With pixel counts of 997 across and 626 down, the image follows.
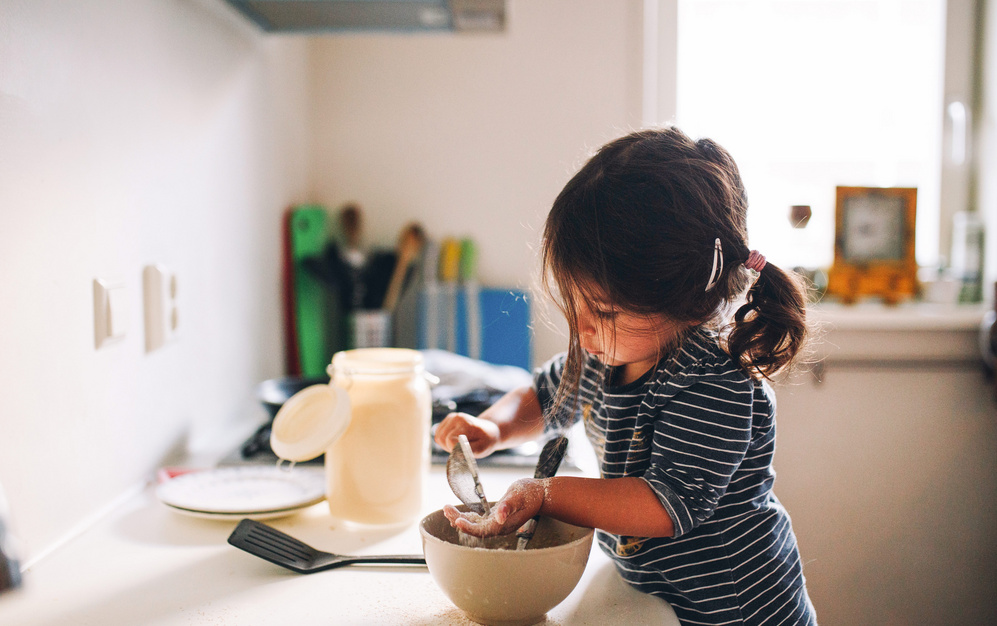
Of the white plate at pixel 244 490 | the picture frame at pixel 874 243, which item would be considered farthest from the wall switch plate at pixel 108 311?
the picture frame at pixel 874 243

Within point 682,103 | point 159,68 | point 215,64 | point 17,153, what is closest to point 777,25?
point 682,103

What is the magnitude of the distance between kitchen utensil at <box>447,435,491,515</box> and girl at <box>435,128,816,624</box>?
0.03 meters

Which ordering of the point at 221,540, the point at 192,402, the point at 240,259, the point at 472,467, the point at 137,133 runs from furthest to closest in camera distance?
the point at 240,259 < the point at 192,402 < the point at 137,133 < the point at 221,540 < the point at 472,467

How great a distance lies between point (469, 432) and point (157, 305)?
1.62 ft

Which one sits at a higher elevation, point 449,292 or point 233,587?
point 449,292

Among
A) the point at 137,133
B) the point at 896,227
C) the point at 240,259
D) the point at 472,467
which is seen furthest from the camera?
the point at 896,227

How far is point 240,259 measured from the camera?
1.38m

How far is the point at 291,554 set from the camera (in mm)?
712

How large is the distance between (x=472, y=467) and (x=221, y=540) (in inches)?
12.8

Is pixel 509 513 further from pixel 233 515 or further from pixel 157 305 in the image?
pixel 157 305

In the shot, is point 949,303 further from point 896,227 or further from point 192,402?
point 192,402

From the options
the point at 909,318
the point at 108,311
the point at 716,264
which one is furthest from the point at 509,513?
the point at 909,318

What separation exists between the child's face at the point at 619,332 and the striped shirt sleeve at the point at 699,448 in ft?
0.20

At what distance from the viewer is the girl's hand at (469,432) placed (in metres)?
0.81
